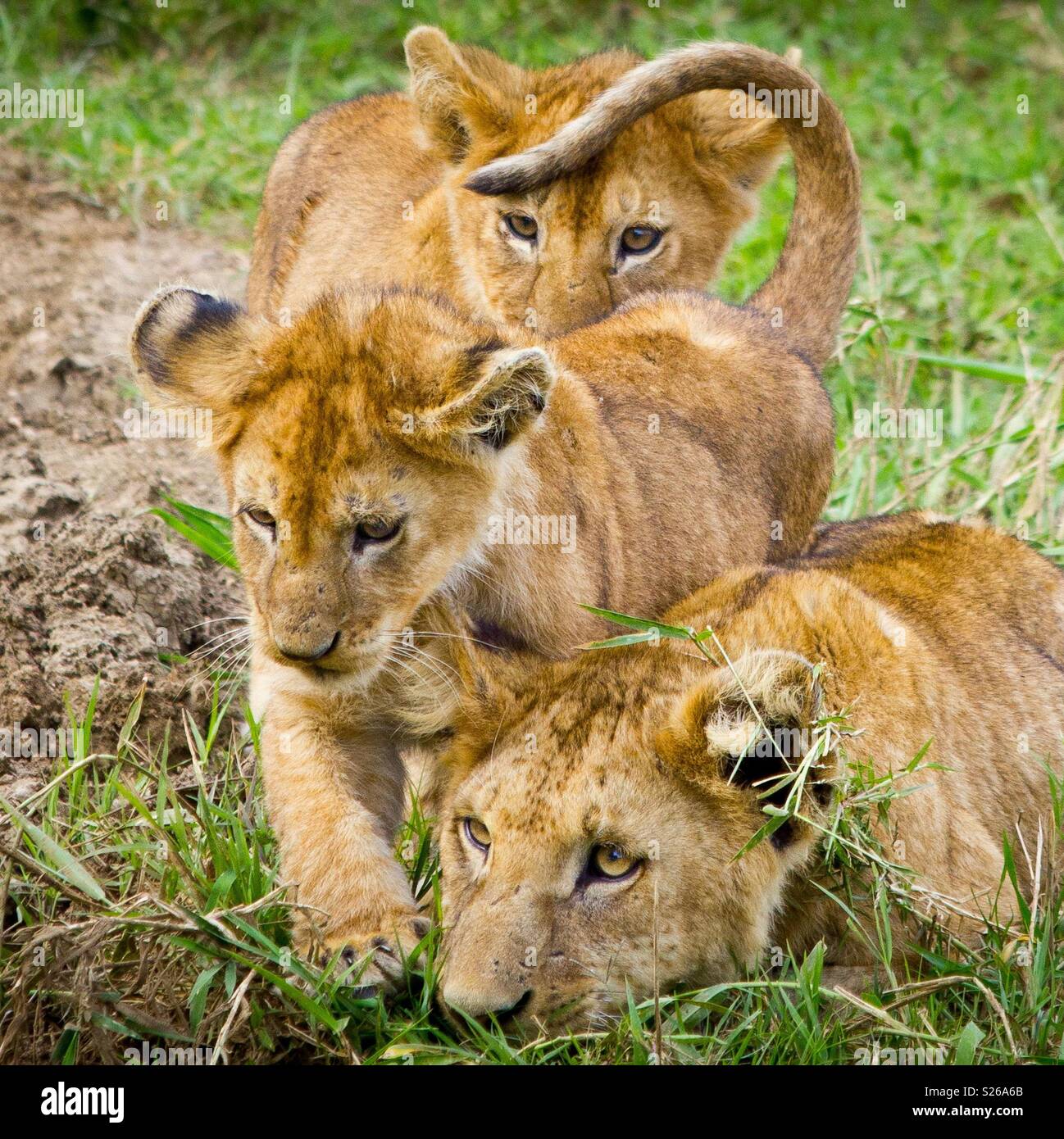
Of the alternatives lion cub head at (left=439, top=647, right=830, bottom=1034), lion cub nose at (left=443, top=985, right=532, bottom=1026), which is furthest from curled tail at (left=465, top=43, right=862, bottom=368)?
lion cub nose at (left=443, top=985, right=532, bottom=1026)

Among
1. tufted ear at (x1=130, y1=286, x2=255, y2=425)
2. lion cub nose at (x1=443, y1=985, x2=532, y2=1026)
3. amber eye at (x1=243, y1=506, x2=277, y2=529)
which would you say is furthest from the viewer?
tufted ear at (x1=130, y1=286, x2=255, y2=425)

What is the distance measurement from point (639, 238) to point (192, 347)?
219 cm

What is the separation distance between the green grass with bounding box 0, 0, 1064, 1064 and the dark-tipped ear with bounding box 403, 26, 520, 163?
160cm

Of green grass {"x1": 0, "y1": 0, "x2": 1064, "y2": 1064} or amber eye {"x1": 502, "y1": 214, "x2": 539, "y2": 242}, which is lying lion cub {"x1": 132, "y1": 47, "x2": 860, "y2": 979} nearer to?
green grass {"x1": 0, "y1": 0, "x2": 1064, "y2": 1064}

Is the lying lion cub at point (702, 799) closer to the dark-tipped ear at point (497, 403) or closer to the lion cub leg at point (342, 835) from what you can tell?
the lion cub leg at point (342, 835)

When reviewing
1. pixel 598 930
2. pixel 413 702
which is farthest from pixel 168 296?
pixel 598 930

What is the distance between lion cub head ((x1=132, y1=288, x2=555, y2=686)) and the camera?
392cm

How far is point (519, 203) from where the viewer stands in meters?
5.96

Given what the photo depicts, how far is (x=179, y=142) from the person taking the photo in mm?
8852

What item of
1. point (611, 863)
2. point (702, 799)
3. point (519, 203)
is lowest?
point (611, 863)

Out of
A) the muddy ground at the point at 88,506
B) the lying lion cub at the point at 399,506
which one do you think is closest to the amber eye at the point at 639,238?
the lying lion cub at the point at 399,506

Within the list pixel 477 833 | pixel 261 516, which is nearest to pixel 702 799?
pixel 477 833

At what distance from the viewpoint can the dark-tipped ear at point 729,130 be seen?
628 centimetres

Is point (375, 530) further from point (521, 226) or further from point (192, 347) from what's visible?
point (521, 226)
